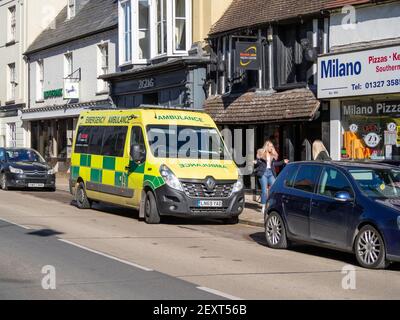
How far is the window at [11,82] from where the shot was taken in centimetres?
3828

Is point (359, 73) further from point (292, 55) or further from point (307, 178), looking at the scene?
point (307, 178)

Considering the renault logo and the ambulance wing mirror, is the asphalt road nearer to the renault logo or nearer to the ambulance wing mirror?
the renault logo

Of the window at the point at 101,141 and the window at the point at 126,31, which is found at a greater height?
the window at the point at 126,31

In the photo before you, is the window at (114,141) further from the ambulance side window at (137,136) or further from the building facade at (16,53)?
the building facade at (16,53)

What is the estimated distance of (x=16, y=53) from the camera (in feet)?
124

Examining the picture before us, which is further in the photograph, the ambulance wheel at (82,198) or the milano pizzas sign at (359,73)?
the ambulance wheel at (82,198)

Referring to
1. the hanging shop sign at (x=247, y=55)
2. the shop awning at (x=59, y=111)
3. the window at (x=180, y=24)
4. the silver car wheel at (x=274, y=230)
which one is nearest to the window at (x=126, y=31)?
the shop awning at (x=59, y=111)

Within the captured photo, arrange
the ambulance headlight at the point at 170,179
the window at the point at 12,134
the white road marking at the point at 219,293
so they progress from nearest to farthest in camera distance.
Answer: the white road marking at the point at 219,293 < the ambulance headlight at the point at 170,179 < the window at the point at 12,134

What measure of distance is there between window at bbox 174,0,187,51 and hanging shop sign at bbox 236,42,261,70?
4.62m

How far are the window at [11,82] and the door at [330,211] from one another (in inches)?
1198

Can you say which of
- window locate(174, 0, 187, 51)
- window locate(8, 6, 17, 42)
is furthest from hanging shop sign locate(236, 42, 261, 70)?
window locate(8, 6, 17, 42)

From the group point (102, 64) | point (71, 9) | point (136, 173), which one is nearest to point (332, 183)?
point (136, 173)

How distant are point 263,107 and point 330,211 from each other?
953 centimetres
